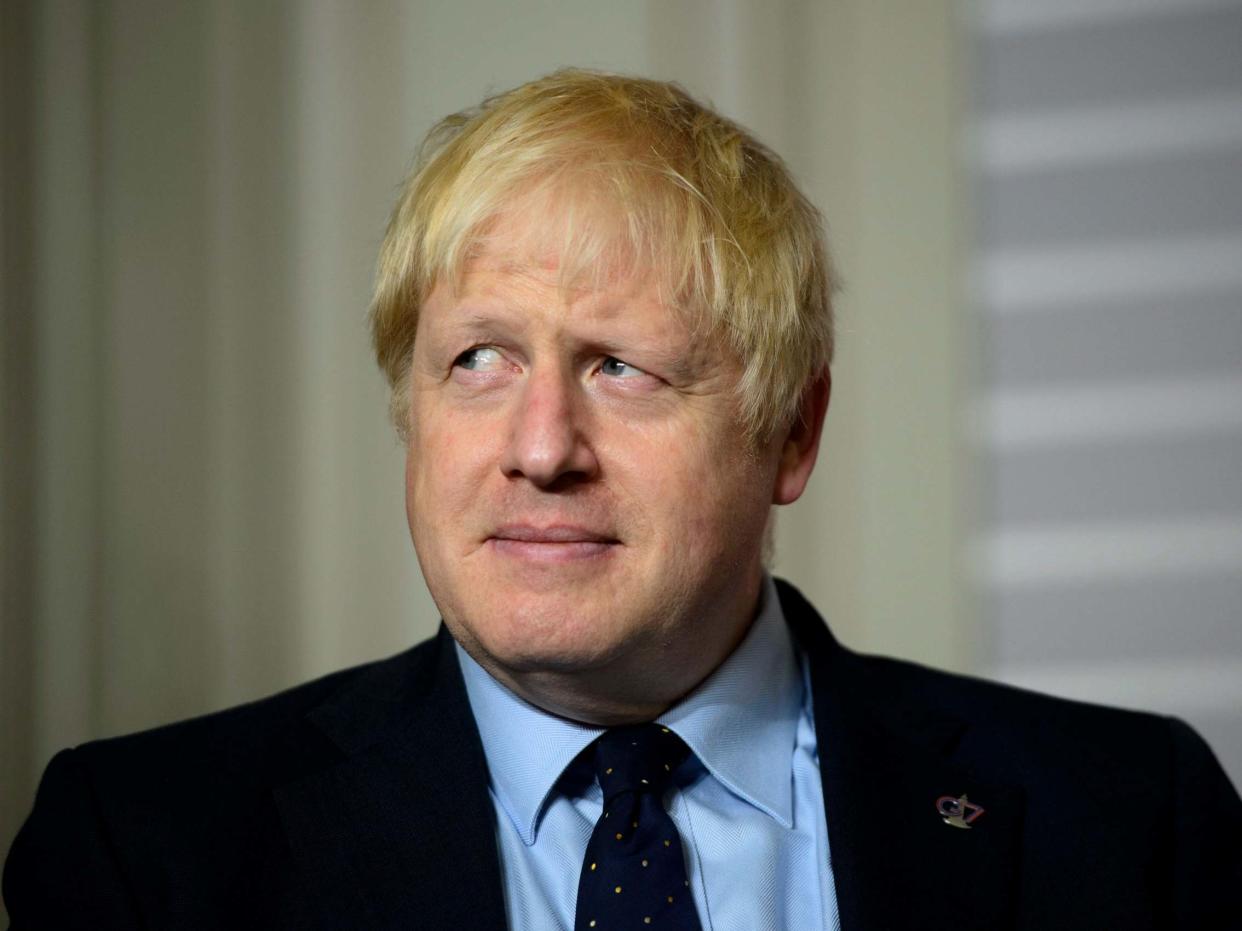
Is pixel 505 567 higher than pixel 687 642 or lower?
higher

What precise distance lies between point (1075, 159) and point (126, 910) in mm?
2644

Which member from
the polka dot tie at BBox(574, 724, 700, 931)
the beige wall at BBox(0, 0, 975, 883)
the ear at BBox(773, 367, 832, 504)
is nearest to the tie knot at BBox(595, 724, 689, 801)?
the polka dot tie at BBox(574, 724, 700, 931)

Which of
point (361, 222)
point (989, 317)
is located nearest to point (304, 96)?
point (361, 222)

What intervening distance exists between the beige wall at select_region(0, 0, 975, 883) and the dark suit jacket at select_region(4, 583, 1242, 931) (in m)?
1.11

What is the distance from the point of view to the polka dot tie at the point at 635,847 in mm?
1784

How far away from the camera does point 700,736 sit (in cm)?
192

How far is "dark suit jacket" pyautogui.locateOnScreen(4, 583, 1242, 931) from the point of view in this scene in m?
1.80

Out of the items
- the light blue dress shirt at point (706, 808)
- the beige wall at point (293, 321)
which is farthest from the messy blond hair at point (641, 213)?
the beige wall at point (293, 321)

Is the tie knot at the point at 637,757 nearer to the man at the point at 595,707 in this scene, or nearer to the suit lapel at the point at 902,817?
the man at the point at 595,707

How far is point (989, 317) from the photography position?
3.42 m

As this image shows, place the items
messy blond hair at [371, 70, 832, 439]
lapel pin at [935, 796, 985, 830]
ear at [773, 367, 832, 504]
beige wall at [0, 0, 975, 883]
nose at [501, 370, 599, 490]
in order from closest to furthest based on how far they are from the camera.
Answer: nose at [501, 370, 599, 490], messy blond hair at [371, 70, 832, 439], lapel pin at [935, 796, 985, 830], ear at [773, 367, 832, 504], beige wall at [0, 0, 975, 883]

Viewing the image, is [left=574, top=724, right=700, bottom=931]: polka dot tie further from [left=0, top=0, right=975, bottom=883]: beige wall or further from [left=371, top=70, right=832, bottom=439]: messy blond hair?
[left=0, top=0, right=975, bottom=883]: beige wall

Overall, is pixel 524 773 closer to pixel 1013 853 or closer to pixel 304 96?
pixel 1013 853

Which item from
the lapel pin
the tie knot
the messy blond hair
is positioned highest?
the messy blond hair
